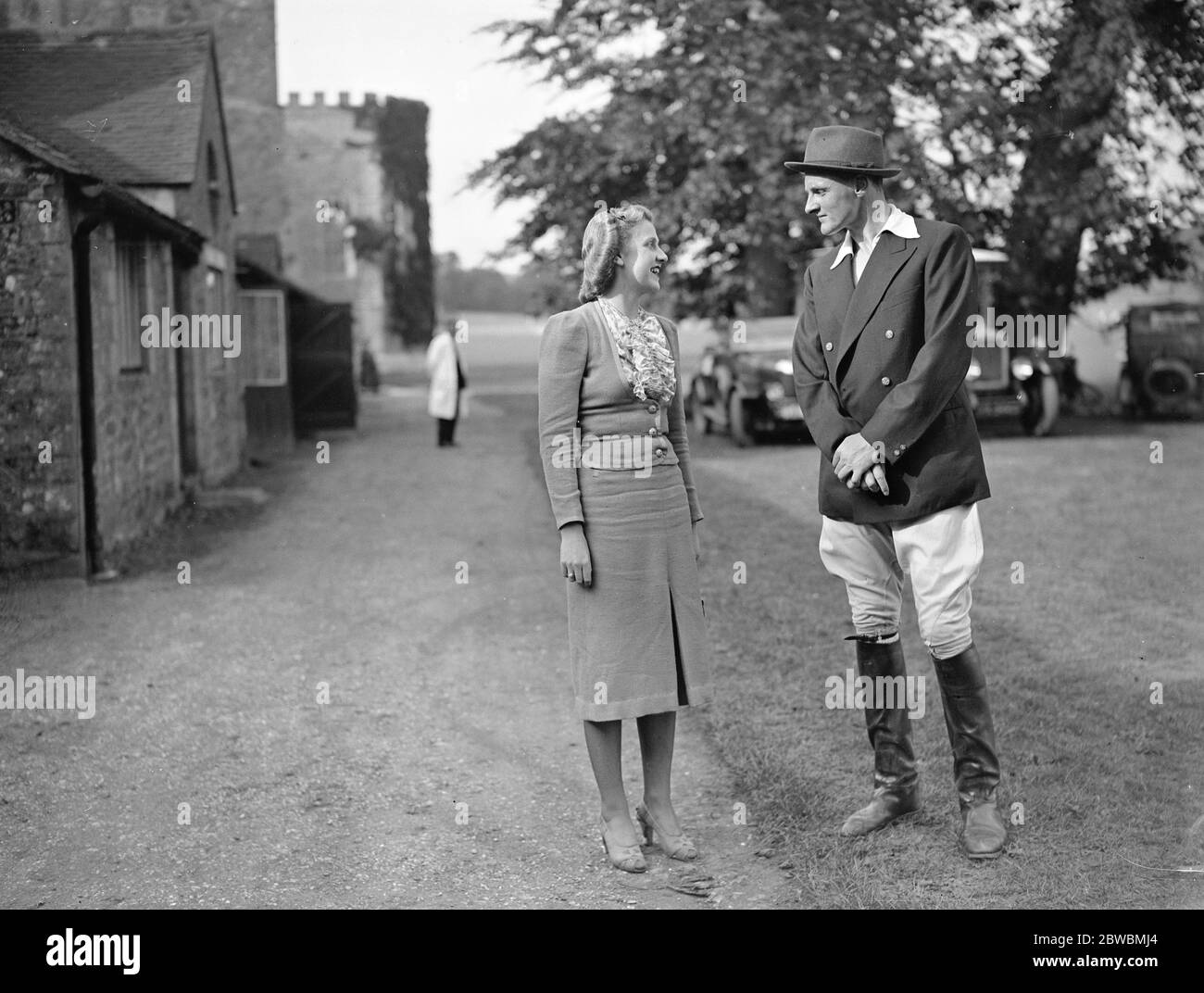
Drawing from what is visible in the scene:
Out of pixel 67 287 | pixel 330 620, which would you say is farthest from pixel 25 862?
pixel 67 287

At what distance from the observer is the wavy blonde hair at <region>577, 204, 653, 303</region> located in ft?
14.5

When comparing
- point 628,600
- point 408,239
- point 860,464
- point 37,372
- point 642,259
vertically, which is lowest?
point 628,600

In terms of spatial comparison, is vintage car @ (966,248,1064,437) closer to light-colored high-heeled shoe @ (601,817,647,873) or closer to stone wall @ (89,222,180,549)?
stone wall @ (89,222,180,549)

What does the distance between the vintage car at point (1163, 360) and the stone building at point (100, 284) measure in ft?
52.1

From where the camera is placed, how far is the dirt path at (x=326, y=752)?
14.2 ft

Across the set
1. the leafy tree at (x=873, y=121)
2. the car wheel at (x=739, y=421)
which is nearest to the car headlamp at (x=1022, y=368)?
the leafy tree at (x=873, y=121)

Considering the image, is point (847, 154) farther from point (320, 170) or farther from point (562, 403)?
point (320, 170)

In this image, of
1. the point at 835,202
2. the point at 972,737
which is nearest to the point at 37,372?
the point at 835,202

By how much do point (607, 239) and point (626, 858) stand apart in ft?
6.44

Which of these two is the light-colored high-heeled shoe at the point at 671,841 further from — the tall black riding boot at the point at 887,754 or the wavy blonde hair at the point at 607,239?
the wavy blonde hair at the point at 607,239

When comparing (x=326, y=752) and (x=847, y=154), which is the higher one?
(x=847, y=154)

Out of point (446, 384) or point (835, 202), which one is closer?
point (835, 202)

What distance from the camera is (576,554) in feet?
14.4

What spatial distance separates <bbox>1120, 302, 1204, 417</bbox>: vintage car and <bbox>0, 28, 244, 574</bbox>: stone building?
1587cm
